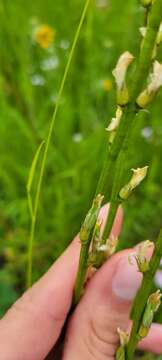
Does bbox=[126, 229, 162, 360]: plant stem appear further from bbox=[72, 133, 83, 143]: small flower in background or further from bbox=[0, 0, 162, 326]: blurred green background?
bbox=[72, 133, 83, 143]: small flower in background

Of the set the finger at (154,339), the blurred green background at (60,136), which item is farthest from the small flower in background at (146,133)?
the finger at (154,339)

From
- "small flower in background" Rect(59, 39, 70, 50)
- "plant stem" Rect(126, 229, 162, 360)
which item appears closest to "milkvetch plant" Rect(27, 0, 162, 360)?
"plant stem" Rect(126, 229, 162, 360)

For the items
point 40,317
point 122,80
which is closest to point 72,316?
point 40,317

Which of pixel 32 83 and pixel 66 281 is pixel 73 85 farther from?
pixel 66 281

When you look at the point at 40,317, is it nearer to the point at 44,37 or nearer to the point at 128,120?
the point at 128,120

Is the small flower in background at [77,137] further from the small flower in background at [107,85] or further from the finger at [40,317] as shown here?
the finger at [40,317]

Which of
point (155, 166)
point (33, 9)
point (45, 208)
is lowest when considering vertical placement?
point (45, 208)

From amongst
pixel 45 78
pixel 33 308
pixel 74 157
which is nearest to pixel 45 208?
pixel 74 157
